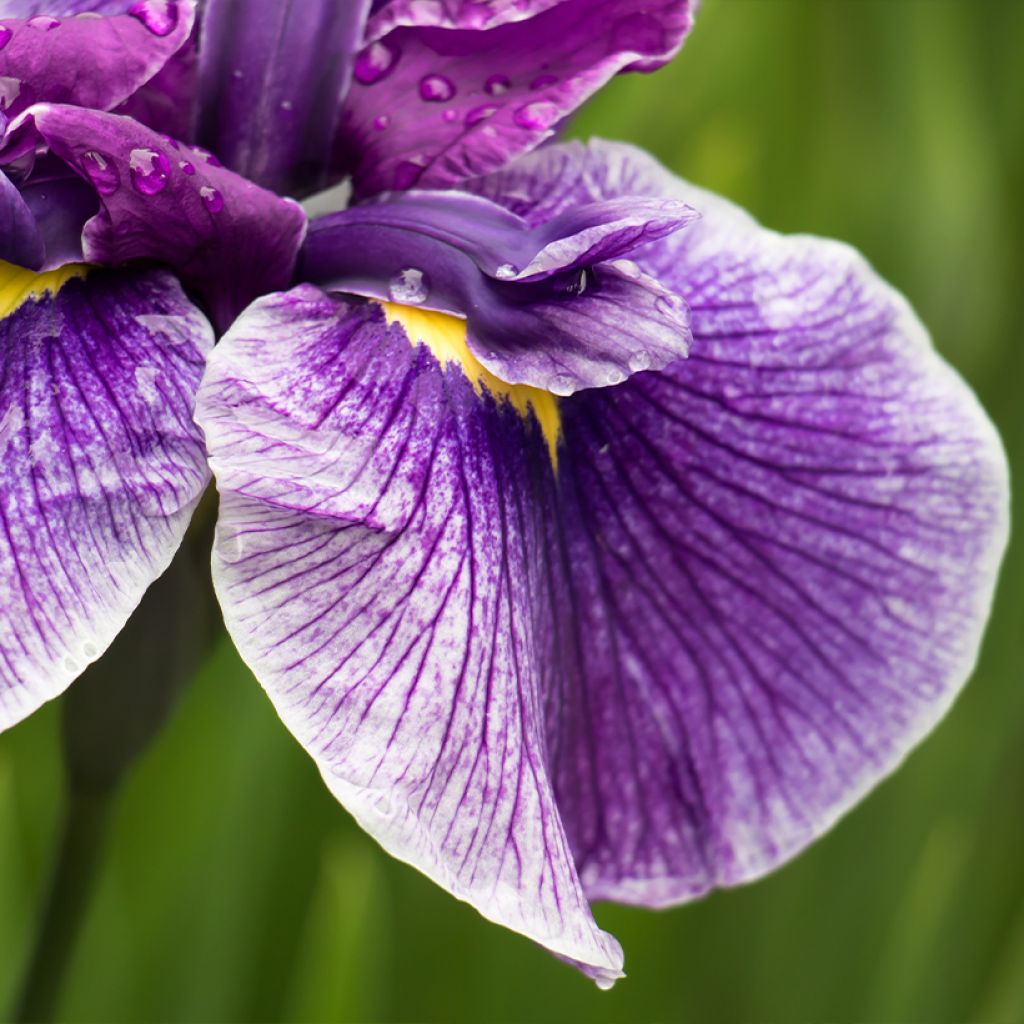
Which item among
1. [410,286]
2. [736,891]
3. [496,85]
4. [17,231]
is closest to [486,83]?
[496,85]

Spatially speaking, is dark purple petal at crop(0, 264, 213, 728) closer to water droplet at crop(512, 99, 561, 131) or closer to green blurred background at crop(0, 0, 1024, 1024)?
water droplet at crop(512, 99, 561, 131)

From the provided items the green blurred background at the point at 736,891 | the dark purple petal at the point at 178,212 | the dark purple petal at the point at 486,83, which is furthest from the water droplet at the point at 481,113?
the green blurred background at the point at 736,891

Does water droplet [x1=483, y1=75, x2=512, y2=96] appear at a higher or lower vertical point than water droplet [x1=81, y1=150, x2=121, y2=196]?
higher

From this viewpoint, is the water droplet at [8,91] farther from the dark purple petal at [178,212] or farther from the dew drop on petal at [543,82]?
the dew drop on petal at [543,82]

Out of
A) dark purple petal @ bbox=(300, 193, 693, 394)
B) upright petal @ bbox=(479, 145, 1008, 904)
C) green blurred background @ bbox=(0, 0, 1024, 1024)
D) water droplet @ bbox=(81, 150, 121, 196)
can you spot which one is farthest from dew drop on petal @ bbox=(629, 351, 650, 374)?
Result: green blurred background @ bbox=(0, 0, 1024, 1024)

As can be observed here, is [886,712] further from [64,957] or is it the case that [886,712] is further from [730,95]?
[730,95]

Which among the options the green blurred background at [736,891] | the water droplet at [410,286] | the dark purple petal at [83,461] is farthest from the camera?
the green blurred background at [736,891]
